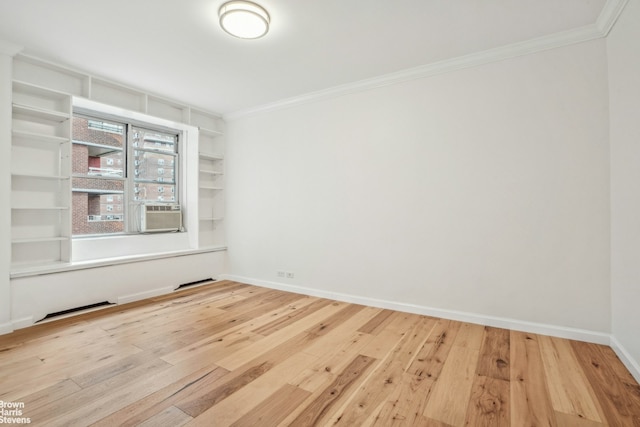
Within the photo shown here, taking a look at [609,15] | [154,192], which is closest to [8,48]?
[154,192]

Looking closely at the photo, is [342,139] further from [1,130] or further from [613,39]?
[1,130]

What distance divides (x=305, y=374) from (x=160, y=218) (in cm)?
336

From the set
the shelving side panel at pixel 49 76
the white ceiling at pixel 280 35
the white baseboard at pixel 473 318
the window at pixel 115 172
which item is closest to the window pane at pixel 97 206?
the window at pixel 115 172

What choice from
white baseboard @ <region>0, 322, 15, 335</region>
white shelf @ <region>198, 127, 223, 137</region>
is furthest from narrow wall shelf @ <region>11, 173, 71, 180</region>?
white shelf @ <region>198, 127, 223, 137</region>

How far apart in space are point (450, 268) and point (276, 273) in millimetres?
2375

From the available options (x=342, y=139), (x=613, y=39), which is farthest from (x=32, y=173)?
(x=613, y=39)

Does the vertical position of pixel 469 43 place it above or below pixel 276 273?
above

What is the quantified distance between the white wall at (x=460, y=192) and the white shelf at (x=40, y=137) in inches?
93.4

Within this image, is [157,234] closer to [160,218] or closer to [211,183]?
[160,218]

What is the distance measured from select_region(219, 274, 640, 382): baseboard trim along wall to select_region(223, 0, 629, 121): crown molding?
248cm

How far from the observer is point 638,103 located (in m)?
1.98

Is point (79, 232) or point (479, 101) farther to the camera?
point (79, 232)

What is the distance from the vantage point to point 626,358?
214 centimetres

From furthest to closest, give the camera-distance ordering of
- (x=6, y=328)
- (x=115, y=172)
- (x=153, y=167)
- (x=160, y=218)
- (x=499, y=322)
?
(x=153, y=167) → (x=160, y=218) → (x=115, y=172) → (x=499, y=322) → (x=6, y=328)
